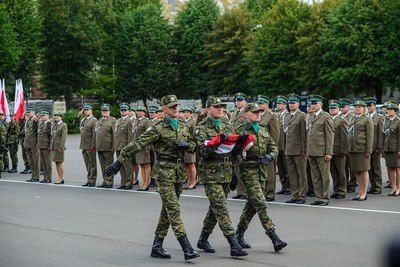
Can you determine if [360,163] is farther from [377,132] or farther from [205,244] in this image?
[205,244]

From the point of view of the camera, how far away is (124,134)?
1463 centimetres

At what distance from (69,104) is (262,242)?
178ft

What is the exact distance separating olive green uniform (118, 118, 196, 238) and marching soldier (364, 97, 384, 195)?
765cm

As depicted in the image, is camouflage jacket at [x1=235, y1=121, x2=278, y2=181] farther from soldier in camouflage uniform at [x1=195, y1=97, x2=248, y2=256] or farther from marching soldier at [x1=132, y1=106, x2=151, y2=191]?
marching soldier at [x1=132, y1=106, x2=151, y2=191]

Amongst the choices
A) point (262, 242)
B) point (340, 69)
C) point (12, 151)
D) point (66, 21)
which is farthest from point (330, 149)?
point (66, 21)

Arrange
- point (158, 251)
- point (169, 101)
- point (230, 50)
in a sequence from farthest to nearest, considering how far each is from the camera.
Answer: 1. point (230, 50)
2. point (169, 101)
3. point (158, 251)

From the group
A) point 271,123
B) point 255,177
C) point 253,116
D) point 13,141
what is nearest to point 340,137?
point 271,123

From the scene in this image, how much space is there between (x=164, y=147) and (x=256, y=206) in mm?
1407

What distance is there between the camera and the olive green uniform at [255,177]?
6852 mm

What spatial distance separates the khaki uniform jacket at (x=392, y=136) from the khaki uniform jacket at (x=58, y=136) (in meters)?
8.51

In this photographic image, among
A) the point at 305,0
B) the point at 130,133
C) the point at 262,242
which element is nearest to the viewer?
the point at 262,242

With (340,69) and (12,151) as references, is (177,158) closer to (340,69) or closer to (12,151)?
(12,151)

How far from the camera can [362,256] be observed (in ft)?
21.9

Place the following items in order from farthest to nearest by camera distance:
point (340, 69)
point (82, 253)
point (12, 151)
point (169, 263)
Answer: point (340, 69)
point (12, 151)
point (82, 253)
point (169, 263)
